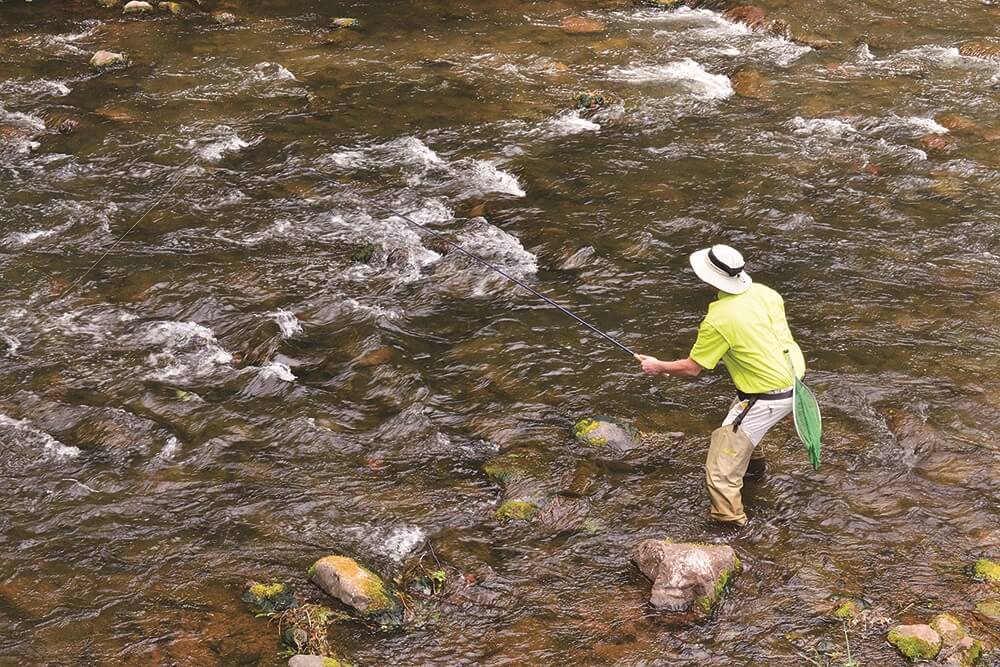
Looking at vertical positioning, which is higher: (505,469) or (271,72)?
(271,72)

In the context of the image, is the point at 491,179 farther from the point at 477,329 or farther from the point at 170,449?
the point at 170,449

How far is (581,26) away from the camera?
1762 cm

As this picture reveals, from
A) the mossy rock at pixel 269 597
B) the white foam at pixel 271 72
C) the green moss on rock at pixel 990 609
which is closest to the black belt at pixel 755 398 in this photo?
the green moss on rock at pixel 990 609

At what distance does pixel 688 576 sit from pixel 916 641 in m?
1.34

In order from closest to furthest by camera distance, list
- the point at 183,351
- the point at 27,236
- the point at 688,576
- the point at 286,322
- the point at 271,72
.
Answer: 1. the point at 688,576
2. the point at 183,351
3. the point at 286,322
4. the point at 27,236
5. the point at 271,72

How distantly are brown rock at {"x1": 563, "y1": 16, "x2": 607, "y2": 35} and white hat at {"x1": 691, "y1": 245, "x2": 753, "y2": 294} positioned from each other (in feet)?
40.0

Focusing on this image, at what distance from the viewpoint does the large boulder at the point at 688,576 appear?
5.87 meters

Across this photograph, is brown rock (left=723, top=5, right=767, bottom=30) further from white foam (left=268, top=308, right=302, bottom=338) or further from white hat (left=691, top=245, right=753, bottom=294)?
white hat (left=691, top=245, right=753, bottom=294)

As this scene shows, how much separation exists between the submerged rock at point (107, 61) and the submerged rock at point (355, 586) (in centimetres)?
1276

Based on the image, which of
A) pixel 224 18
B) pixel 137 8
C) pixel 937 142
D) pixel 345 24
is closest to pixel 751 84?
pixel 937 142

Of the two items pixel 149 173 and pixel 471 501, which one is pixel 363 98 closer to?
pixel 149 173

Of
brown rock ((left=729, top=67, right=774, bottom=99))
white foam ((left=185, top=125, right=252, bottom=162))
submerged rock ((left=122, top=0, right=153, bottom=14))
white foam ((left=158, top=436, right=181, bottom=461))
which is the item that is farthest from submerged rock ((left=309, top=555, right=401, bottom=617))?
submerged rock ((left=122, top=0, right=153, bottom=14))

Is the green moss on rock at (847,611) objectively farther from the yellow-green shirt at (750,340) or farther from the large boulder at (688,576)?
the yellow-green shirt at (750,340)

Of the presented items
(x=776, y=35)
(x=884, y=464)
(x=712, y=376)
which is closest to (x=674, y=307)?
(x=712, y=376)
